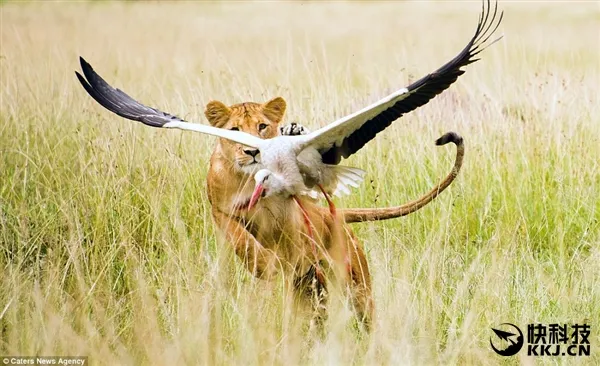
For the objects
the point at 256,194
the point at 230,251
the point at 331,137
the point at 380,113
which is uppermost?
the point at 380,113

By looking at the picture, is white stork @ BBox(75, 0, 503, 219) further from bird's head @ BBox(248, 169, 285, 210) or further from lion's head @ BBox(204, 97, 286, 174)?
lion's head @ BBox(204, 97, 286, 174)

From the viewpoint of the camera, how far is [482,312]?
516cm

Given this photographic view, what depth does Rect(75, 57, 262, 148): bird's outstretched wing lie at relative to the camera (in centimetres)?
520

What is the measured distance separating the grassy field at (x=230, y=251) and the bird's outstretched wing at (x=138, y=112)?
515mm

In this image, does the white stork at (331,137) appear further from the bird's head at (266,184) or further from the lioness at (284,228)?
the lioness at (284,228)

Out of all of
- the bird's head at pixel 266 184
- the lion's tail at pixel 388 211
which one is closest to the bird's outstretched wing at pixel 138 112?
the bird's head at pixel 266 184

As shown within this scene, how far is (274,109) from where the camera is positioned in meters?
5.95

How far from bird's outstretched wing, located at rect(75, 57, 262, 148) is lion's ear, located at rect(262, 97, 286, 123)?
0.54 m

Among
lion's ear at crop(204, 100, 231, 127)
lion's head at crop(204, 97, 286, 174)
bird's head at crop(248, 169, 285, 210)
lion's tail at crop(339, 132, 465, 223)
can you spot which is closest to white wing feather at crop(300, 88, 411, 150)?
bird's head at crop(248, 169, 285, 210)

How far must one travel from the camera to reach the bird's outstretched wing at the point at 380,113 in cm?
497

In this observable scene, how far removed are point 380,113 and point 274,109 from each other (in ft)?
2.77

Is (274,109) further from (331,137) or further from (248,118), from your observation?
(331,137)

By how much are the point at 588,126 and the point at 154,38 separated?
9314 millimetres

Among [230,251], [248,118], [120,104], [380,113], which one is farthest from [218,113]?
[380,113]
